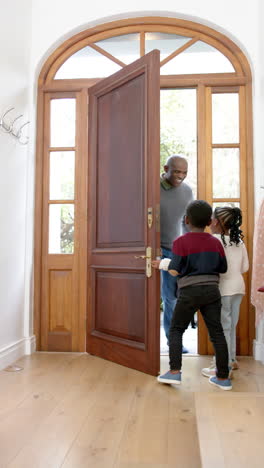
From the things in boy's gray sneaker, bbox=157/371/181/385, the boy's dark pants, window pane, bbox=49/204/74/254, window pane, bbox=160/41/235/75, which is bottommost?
boy's gray sneaker, bbox=157/371/181/385

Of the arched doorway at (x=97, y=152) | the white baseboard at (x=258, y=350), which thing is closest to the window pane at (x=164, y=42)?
the arched doorway at (x=97, y=152)

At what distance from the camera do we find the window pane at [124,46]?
3.75 meters

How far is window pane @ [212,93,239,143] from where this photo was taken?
11.9 feet

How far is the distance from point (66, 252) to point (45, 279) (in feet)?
0.89

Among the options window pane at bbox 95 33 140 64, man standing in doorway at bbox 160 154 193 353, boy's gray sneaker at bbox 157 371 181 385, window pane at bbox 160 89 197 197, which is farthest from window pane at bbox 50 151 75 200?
window pane at bbox 160 89 197 197

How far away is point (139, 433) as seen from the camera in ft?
6.25

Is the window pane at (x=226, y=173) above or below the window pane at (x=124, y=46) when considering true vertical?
below

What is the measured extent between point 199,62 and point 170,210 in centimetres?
123

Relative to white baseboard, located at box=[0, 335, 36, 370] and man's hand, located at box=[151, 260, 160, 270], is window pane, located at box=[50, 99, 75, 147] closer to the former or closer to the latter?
man's hand, located at box=[151, 260, 160, 270]

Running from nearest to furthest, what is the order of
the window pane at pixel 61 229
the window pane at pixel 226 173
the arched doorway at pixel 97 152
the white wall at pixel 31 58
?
the white wall at pixel 31 58 → the arched doorway at pixel 97 152 → the window pane at pixel 226 173 → the window pane at pixel 61 229

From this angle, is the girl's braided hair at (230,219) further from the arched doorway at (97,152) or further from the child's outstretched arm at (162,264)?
the arched doorway at (97,152)

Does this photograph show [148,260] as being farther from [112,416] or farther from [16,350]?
[16,350]

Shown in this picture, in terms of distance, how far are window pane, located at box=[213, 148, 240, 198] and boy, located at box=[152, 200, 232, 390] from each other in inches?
36.3

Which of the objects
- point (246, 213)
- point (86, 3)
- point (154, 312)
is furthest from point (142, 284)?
point (86, 3)
